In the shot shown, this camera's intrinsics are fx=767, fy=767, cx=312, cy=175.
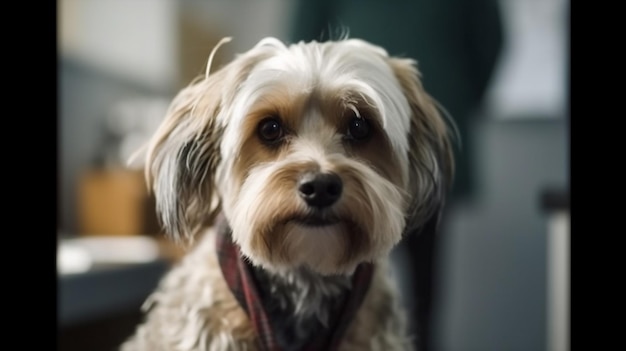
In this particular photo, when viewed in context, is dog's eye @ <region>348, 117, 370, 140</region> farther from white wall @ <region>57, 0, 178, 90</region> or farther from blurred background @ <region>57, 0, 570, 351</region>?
white wall @ <region>57, 0, 178, 90</region>

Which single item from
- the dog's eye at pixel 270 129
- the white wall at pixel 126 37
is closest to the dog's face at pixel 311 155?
the dog's eye at pixel 270 129

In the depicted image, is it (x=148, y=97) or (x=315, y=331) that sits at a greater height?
(x=148, y=97)

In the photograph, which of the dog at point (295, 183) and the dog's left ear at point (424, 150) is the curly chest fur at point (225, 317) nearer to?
the dog at point (295, 183)

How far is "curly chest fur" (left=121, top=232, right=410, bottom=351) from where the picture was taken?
2.50 ft

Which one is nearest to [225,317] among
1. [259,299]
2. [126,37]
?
[259,299]

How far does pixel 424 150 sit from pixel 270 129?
153 millimetres

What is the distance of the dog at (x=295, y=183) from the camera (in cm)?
70

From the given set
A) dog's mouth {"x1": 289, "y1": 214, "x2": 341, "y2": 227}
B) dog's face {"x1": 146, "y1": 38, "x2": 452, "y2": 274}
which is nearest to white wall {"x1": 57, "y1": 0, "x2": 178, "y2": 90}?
dog's face {"x1": 146, "y1": 38, "x2": 452, "y2": 274}

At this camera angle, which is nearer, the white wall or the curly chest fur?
the curly chest fur

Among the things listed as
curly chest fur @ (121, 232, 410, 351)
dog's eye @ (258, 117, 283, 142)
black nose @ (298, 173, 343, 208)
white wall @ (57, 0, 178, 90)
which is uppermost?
white wall @ (57, 0, 178, 90)

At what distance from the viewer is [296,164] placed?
700mm
